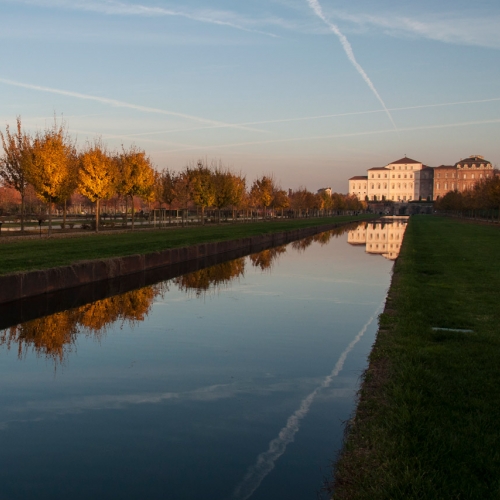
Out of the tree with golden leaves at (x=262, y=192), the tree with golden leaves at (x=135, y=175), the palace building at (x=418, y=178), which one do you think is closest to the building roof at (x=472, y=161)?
the palace building at (x=418, y=178)

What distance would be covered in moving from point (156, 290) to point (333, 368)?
26.1 ft

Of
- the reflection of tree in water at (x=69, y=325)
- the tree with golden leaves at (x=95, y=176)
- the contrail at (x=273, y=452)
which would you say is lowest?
the contrail at (x=273, y=452)

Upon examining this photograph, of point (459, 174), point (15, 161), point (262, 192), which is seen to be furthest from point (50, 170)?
point (459, 174)

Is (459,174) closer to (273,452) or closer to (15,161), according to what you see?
(15,161)

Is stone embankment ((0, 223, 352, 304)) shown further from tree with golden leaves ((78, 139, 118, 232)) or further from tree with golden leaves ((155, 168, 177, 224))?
tree with golden leaves ((155, 168, 177, 224))

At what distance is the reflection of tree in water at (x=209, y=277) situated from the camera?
1572 cm

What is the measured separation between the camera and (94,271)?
51.8 ft

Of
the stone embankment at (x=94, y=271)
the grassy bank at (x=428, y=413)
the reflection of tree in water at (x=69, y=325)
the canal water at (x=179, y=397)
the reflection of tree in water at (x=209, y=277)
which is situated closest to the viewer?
the grassy bank at (x=428, y=413)

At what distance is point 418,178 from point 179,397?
197013 mm

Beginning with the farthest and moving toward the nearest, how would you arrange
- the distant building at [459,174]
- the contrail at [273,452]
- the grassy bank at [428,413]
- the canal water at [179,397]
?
the distant building at [459,174], the canal water at [179,397], the contrail at [273,452], the grassy bank at [428,413]

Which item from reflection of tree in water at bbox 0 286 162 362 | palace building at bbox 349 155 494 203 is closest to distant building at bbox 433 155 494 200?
palace building at bbox 349 155 494 203

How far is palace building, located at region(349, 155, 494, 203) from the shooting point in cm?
18275

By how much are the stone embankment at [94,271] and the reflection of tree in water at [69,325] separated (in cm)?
150

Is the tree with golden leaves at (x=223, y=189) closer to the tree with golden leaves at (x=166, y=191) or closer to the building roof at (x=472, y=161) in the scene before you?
the tree with golden leaves at (x=166, y=191)
